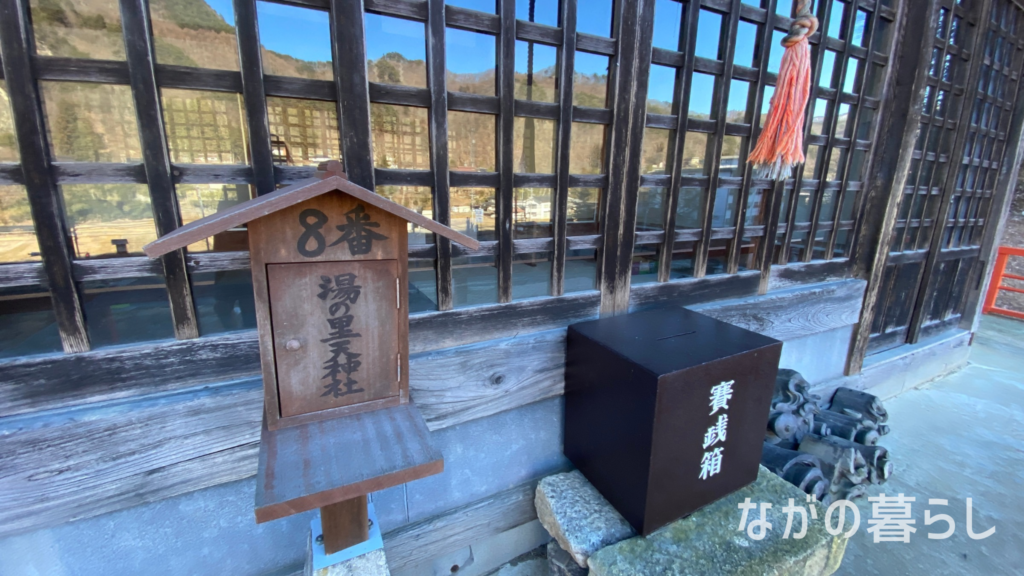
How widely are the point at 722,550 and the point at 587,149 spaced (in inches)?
81.0

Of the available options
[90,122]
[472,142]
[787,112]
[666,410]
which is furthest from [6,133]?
[787,112]

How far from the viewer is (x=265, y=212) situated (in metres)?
0.97

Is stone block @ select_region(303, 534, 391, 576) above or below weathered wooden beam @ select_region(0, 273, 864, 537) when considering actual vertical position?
below

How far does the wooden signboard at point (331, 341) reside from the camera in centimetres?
104

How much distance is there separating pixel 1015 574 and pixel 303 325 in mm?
4170

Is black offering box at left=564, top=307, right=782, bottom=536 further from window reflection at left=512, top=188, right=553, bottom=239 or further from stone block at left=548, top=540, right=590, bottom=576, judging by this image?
window reflection at left=512, top=188, right=553, bottom=239

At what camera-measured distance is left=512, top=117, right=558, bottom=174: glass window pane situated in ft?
6.60

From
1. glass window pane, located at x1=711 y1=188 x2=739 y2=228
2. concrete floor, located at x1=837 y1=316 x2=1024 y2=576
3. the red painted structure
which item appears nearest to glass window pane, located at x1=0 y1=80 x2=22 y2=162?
glass window pane, located at x1=711 y1=188 x2=739 y2=228

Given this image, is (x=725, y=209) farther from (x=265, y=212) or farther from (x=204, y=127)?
(x=204, y=127)

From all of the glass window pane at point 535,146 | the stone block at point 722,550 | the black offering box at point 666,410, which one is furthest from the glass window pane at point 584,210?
the stone block at point 722,550

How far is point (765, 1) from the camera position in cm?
253

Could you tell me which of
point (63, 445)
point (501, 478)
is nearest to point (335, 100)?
point (63, 445)

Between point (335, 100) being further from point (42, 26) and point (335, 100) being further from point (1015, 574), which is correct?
point (1015, 574)

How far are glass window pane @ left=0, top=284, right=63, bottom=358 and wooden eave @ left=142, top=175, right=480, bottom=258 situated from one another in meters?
0.98
